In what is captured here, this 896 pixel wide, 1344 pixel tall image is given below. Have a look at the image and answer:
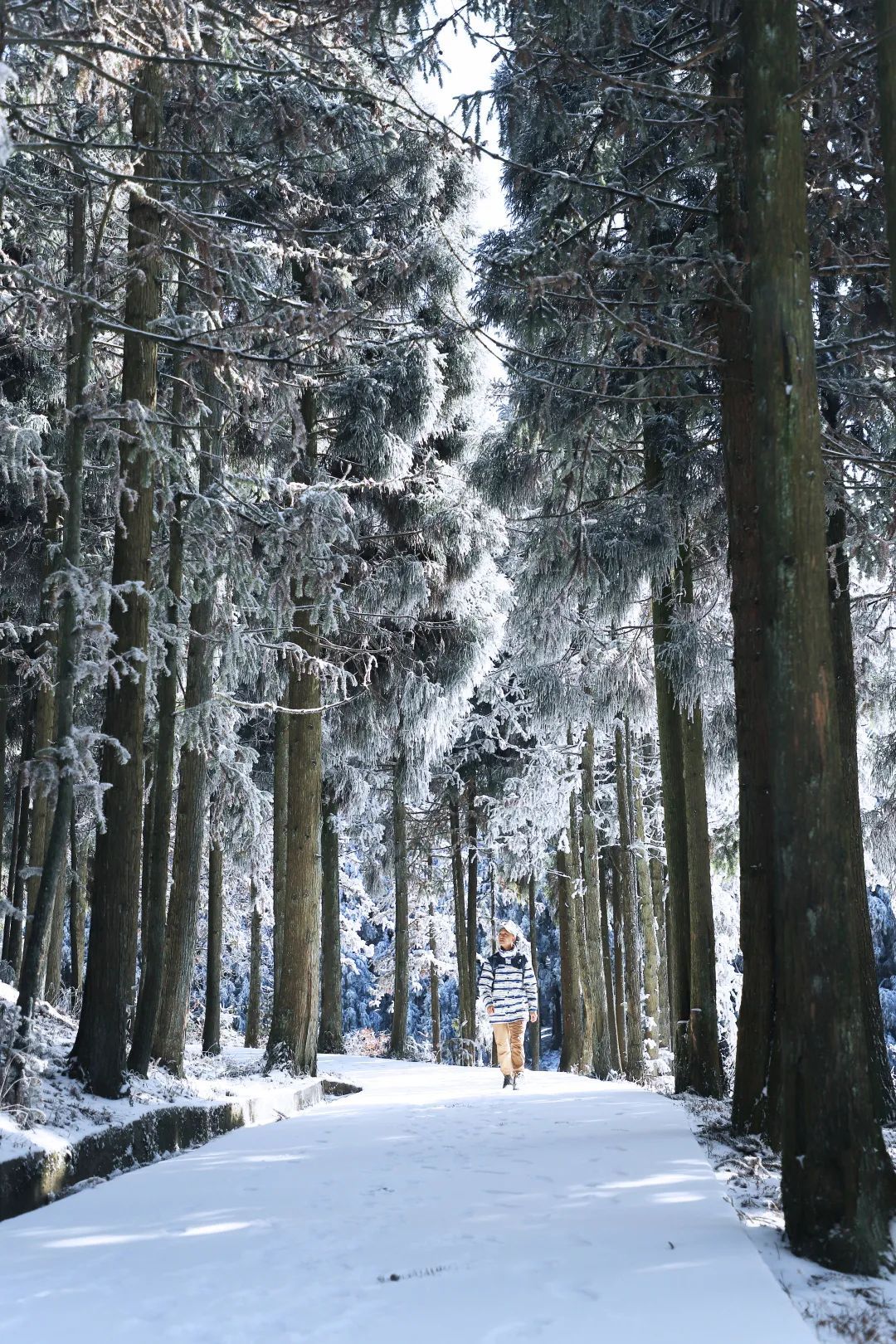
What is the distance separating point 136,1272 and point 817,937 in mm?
2737

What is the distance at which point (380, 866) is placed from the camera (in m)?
24.7

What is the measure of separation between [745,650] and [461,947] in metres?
16.6

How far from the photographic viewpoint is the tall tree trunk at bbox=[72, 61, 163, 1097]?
7.99 m

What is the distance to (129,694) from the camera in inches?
341

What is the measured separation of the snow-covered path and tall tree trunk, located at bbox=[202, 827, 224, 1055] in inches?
470

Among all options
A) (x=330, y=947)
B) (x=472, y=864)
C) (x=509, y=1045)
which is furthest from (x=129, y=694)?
(x=472, y=864)

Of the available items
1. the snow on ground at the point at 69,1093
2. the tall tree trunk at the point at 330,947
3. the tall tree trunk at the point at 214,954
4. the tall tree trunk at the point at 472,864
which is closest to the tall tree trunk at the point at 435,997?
the tall tree trunk at the point at 472,864

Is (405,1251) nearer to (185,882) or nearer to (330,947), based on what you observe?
(185,882)

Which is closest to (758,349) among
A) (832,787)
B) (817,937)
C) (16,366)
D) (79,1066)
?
(832,787)

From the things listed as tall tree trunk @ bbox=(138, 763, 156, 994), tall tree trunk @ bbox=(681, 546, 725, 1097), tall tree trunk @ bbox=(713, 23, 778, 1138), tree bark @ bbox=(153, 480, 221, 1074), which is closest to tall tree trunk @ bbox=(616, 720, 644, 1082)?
tall tree trunk @ bbox=(681, 546, 725, 1097)

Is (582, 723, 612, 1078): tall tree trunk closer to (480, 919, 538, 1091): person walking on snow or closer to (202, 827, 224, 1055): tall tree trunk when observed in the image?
(480, 919, 538, 1091): person walking on snow

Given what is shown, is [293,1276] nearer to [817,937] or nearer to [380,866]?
[817,937]

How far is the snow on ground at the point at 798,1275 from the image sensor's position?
3424 mm

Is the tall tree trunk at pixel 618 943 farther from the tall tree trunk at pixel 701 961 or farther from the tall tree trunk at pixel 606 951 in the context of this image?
the tall tree trunk at pixel 701 961
